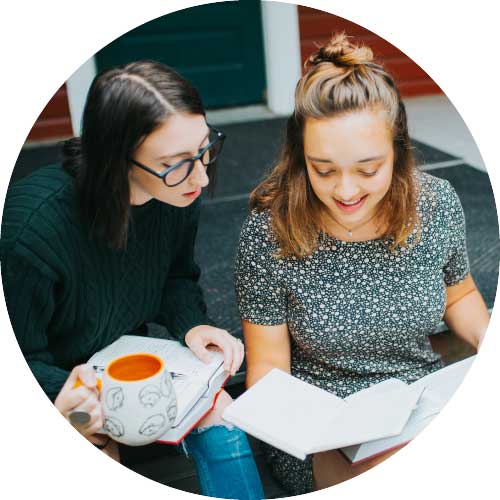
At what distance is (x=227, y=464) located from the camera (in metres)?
Result: 1.57

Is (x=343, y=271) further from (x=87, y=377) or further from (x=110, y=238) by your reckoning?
(x=87, y=377)

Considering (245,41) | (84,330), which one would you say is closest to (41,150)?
(245,41)

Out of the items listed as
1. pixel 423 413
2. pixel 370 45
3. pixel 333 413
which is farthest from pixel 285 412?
pixel 370 45

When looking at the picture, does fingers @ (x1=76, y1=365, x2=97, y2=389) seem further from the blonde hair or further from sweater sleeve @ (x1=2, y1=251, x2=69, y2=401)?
the blonde hair

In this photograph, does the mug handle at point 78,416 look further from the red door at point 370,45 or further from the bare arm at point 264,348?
the red door at point 370,45

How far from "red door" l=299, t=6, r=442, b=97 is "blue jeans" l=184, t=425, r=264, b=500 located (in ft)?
13.4

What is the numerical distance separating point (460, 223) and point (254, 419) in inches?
29.2

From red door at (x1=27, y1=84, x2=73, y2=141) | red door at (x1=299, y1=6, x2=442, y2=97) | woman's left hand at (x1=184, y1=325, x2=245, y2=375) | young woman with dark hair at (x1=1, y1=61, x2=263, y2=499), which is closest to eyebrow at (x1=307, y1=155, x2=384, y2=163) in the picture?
young woman with dark hair at (x1=1, y1=61, x2=263, y2=499)

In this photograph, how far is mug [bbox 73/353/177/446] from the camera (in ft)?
4.11

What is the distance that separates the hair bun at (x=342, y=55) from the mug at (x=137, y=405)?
0.76m

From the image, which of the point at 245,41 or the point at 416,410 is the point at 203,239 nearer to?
the point at 416,410

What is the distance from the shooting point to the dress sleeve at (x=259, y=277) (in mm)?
1688

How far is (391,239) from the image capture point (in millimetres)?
1737

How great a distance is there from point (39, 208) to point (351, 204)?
2.16 feet
